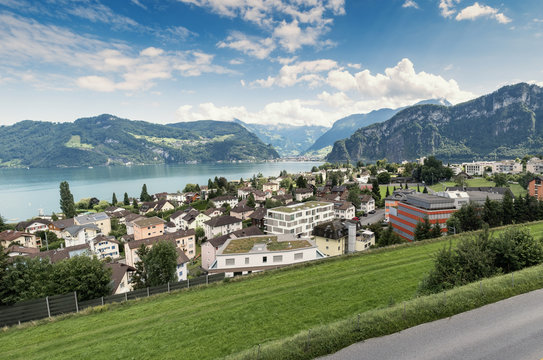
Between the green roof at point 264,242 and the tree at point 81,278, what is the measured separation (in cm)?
1152

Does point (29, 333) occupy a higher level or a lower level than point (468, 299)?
lower

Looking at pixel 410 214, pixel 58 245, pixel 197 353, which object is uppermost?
pixel 197 353

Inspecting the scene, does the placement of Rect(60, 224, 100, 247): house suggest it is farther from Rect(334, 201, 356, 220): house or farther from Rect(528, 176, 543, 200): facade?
Rect(528, 176, 543, 200): facade

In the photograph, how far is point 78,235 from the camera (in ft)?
195

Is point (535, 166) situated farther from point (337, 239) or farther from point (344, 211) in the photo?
point (337, 239)

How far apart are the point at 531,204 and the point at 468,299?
45.2 meters

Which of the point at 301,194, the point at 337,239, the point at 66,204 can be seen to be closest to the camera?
the point at 337,239

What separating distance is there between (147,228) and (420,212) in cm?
5635

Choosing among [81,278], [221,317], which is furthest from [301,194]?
[221,317]

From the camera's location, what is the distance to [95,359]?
36.8ft

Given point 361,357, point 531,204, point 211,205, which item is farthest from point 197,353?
point 211,205

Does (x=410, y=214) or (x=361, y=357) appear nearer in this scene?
(x=361, y=357)

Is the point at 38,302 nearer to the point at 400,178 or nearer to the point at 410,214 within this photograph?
the point at 410,214

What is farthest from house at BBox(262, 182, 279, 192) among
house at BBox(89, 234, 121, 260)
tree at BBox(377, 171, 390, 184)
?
house at BBox(89, 234, 121, 260)
